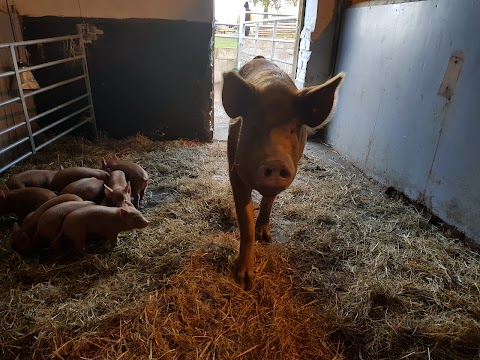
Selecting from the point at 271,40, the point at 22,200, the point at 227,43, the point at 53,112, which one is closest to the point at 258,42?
the point at 271,40

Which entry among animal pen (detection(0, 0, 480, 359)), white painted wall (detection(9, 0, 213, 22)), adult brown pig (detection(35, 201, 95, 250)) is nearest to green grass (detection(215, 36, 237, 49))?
white painted wall (detection(9, 0, 213, 22))

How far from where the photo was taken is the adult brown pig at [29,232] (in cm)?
265

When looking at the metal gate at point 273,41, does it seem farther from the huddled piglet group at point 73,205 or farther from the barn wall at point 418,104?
the huddled piglet group at point 73,205

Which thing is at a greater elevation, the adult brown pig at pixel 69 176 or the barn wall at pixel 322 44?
the barn wall at pixel 322 44

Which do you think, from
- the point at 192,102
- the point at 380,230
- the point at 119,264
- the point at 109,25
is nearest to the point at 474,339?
the point at 380,230

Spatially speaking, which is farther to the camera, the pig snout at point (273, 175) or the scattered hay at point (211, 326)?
the scattered hay at point (211, 326)

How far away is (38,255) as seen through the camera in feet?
8.91

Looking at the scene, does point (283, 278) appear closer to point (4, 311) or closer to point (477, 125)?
point (4, 311)

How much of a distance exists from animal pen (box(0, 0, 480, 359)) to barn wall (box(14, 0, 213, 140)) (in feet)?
6.39

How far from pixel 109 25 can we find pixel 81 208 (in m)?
3.47

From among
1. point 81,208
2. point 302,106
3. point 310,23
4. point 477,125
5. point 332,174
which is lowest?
point 332,174

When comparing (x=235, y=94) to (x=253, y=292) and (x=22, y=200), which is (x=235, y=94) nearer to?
(x=253, y=292)

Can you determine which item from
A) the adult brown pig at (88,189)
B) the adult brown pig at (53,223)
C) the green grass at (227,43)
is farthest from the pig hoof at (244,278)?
the green grass at (227,43)

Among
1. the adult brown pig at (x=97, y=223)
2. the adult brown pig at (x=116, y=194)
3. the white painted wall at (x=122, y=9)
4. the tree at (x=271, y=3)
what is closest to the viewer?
the adult brown pig at (x=97, y=223)
